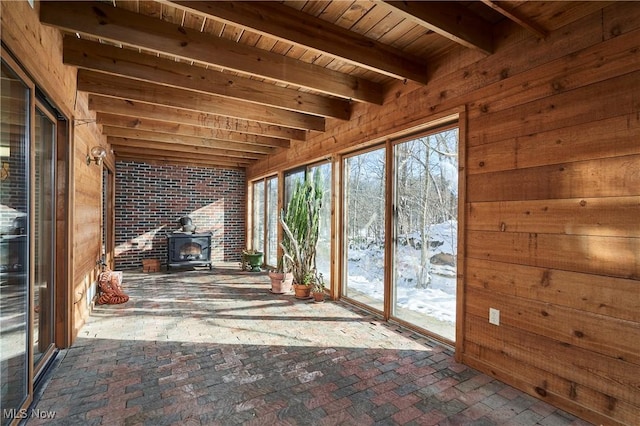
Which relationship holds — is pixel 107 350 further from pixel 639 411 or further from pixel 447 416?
pixel 639 411

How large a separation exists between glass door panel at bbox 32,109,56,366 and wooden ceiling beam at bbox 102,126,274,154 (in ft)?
8.38

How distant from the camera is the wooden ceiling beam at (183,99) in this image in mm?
3301

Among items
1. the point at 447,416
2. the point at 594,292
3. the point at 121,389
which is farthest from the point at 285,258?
the point at 594,292

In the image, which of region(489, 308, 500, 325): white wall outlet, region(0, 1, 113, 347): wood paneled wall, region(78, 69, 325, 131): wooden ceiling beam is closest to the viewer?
region(0, 1, 113, 347): wood paneled wall

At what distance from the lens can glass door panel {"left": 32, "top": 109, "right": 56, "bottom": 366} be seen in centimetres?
234

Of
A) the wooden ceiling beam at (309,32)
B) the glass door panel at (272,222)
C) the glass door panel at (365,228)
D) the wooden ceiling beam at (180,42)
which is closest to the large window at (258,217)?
the glass door panel at (272,222)

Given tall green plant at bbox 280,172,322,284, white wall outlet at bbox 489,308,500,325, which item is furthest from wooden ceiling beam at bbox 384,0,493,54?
tall green plant at bbox 280,172,322,284

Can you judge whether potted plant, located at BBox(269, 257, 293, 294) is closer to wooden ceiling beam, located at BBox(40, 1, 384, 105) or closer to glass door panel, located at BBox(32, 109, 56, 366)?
glass door panel, located at BBox(32, 109, 56, 366)

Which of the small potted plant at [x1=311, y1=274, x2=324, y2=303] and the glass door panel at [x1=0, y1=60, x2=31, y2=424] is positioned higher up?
the glass door panel at [x1=0, y1=60, x2=31, y2=424]

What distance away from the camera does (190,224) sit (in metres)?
7.30

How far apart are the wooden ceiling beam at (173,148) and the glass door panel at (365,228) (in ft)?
10.1

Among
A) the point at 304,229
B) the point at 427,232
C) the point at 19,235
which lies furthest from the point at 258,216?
the point at 19,235

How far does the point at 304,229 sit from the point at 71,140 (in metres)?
2.95

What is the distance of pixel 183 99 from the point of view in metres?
3.74
